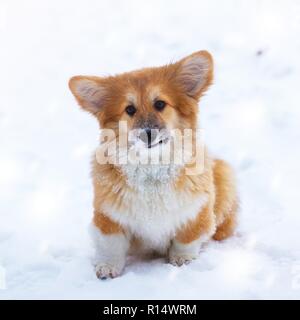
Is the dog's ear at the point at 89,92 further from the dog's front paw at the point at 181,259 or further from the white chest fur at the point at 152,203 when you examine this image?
the dog's front paw at the point at 181,259

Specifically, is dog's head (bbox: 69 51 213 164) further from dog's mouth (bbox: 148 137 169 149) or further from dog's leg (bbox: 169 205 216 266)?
dog's leg (bbox: 169 205 216 266)

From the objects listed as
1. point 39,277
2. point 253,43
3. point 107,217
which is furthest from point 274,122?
point 39,277

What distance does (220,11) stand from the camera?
27.9ft

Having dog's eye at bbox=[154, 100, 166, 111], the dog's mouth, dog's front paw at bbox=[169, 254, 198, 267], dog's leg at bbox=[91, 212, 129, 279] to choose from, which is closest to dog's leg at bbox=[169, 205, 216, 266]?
dog's front paw at bbox=[169, 254, 198, 267]

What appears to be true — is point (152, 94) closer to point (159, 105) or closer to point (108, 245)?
point (159, 105)

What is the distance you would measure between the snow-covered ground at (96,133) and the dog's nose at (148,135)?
877 mm

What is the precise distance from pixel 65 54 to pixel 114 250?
4756 millimetres

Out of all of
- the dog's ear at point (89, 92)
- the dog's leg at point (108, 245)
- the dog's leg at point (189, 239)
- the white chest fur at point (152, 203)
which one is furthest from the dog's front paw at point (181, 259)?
the dog's ear at point (89, 92)

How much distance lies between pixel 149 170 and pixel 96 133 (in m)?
2.97

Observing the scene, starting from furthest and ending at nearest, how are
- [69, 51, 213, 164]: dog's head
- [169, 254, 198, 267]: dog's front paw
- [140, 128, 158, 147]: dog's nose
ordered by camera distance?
[169, 254, 198, 267]: dog's front paw < [69, 51, 213, 164]: dog's head < [140, 128, 158, 147]: dog's nose

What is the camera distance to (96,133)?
7.00 metres

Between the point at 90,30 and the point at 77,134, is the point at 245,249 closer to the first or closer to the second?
the point at 77,134

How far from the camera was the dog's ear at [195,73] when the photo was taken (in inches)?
167

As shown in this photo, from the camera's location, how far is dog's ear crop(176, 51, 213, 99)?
13.9 feet
